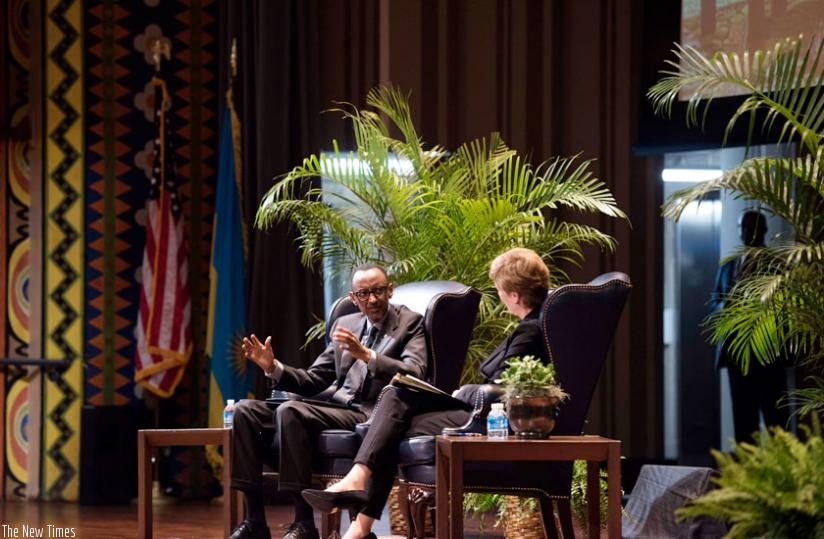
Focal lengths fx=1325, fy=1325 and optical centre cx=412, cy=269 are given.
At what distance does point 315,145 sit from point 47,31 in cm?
157

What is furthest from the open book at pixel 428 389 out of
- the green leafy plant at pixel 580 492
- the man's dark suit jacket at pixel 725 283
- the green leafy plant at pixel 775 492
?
the man's dark suit jacket at pixel 725 283

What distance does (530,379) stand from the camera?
12.0ft

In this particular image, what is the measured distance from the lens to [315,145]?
272 inches

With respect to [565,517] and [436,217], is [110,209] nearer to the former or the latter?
[436,217]

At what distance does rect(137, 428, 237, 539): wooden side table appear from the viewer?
175 inches

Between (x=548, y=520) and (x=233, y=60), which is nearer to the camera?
(x=548, y=520)

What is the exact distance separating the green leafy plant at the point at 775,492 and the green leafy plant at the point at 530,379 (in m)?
1.40

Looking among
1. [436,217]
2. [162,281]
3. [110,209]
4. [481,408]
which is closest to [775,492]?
[481,408]

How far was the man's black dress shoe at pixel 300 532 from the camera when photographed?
430cm

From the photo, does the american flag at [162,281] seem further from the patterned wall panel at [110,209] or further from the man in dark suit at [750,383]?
the man in dark suit at [750,383]

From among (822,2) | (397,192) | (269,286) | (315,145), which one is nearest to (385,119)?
(315,145)

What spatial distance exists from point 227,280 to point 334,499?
10.2ft

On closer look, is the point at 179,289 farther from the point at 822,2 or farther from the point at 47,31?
the point at 822,2

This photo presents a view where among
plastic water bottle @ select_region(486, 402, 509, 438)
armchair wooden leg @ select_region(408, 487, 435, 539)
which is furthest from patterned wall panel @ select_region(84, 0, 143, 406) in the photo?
plastic water bottle @ select_region(486, 402, 509, 438)
